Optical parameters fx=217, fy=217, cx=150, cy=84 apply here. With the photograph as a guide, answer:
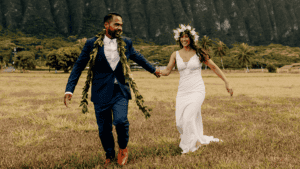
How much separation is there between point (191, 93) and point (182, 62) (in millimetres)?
778

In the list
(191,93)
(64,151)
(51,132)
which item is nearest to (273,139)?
(191,93)

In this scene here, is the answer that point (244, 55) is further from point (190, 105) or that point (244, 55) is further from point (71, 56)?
point (190, 105)

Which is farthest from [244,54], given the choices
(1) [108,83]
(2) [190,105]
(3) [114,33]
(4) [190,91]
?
(1) [108,83]

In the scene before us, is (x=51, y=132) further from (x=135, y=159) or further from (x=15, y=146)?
(x=135, y=159)

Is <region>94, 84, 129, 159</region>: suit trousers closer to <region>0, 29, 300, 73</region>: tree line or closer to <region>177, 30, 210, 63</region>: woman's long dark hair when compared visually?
<region>177, 30, 210, 63</region>: woman's long dark hair

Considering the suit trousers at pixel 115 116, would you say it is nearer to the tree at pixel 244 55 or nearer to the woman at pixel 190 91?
the woman at pixel 190 91

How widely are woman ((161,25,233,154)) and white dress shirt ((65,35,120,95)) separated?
184cm

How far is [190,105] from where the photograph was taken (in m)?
4.95

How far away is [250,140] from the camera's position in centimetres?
537

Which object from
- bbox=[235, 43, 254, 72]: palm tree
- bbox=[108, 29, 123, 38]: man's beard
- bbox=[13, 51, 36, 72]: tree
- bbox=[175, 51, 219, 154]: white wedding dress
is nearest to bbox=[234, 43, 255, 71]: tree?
bbox=[235, 43, 254, 72]: palm tree

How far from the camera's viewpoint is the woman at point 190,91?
16.1 ft

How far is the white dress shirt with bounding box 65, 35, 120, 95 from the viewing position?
3844 mm

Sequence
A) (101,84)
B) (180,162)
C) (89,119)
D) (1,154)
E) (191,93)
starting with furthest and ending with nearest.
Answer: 1. (89,119)
2. (191,93)
3. (1,154)
4. (180,162)
5. (101,84)

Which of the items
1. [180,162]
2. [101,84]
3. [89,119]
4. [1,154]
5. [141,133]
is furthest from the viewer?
[89,119]
